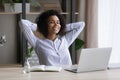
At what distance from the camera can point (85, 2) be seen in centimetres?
405

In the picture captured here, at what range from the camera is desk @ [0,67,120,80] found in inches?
80.7

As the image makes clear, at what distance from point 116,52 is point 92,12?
0.65m

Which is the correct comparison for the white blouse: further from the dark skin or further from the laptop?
the laptop

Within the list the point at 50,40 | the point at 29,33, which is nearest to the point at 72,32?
the point at 50,40

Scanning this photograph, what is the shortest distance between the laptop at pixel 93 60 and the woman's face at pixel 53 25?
589 mm

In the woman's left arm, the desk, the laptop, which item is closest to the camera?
the desk

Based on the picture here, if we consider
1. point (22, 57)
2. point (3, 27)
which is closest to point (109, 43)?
point (22, 57)

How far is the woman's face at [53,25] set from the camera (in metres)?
2.83

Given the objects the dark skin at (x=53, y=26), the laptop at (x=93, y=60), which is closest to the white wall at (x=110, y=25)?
the dark skin at (x=53, y=26)

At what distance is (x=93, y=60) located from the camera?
2.22m

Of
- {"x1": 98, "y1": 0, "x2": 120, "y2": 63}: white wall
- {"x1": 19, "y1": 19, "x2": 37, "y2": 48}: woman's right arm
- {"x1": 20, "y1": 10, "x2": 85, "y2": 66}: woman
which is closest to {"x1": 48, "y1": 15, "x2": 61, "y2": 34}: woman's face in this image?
{"x1": 20, "y1": 10, "x2": 85, "y2": 66}: woman

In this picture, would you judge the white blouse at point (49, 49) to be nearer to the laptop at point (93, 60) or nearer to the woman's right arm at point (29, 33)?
the woman's right arm at point (29, 33)

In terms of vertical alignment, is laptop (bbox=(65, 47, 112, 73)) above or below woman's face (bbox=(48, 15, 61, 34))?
below

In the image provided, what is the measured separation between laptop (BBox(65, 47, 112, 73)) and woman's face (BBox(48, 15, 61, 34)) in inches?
23.2
